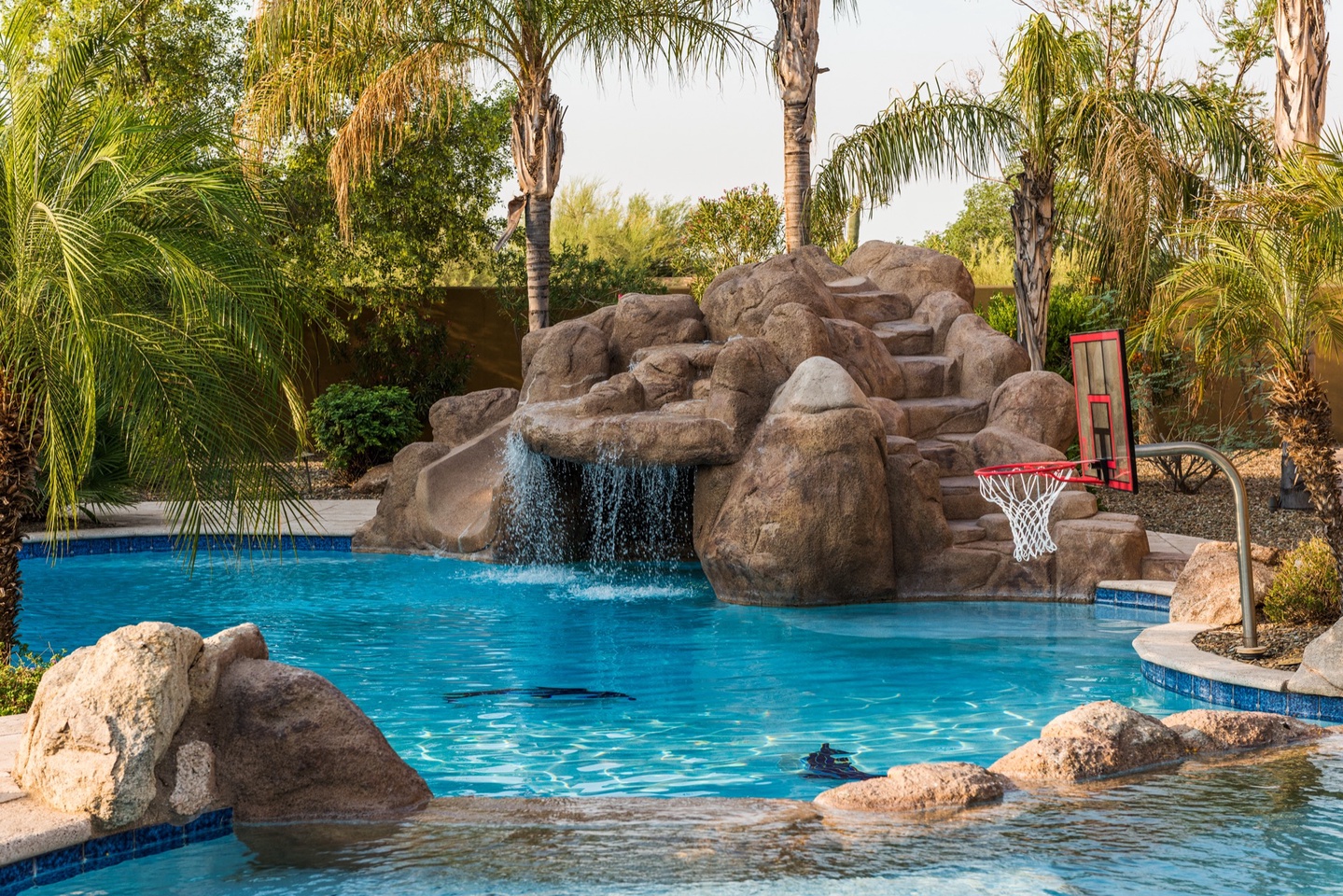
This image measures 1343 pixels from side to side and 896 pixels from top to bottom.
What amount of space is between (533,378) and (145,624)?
941 centimetres

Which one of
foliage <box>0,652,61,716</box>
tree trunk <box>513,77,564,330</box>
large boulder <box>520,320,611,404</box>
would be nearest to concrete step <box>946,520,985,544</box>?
large boulder <box>520,320,611,404</box>

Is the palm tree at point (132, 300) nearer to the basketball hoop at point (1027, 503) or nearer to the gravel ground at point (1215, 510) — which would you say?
the basketball hoop at point (1027, 503)

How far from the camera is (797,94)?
58.4ft

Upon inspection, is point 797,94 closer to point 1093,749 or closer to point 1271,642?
point 1271,642

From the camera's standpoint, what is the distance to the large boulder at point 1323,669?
7652mm

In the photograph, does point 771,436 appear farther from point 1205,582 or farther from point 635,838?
point 635,838

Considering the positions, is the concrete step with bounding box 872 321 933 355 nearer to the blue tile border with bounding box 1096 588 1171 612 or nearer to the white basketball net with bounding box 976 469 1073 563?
the white basketball net with bounding box 976 469 1073 563

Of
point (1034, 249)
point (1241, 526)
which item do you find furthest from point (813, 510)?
point (1034, 249)

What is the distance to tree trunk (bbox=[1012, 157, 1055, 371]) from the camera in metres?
16.3

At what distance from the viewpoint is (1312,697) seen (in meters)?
7.75

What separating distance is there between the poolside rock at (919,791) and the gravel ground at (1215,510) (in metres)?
9.19

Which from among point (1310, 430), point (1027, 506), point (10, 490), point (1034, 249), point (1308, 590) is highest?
point (1034, 249)

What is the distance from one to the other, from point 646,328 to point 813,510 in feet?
14.0

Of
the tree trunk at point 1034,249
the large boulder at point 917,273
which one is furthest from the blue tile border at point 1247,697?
the large boulder at point 917,273
